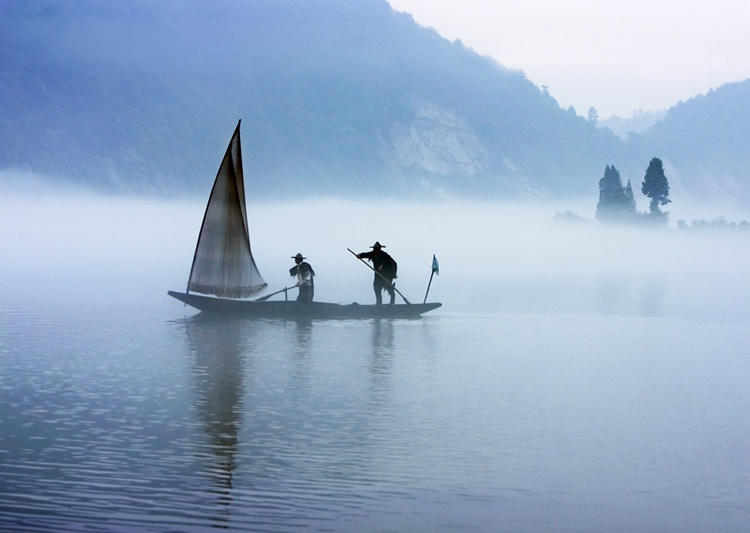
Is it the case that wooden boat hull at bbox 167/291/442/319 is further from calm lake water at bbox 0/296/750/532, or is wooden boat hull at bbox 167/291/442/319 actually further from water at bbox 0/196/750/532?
calm lake water at bbox 0/296/750/532

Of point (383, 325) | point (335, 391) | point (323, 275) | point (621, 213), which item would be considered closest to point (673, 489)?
point (335, 391)

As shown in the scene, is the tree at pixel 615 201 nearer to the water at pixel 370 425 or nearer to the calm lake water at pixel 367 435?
the water at pixel 370 425

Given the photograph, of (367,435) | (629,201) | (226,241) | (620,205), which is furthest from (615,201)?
(367,435)

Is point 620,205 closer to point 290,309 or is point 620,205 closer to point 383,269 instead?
point 383,269

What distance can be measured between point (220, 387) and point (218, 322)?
59.4 feet

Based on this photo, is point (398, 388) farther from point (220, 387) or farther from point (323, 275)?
point (323, 275)

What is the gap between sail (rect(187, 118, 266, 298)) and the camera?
4231 cm

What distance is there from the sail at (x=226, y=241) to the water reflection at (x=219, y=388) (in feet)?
5.22

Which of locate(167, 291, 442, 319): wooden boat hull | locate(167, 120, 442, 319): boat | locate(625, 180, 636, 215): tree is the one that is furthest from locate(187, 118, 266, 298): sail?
locate(625, 180, 636, 215): tree

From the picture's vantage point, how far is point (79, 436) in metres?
20.0

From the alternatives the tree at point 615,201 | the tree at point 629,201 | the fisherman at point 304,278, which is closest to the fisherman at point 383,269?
the fisherman at point 304,278

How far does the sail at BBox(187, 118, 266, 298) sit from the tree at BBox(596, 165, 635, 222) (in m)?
157

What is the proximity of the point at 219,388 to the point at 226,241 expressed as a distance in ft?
55.4

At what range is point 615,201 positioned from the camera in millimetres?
195250
